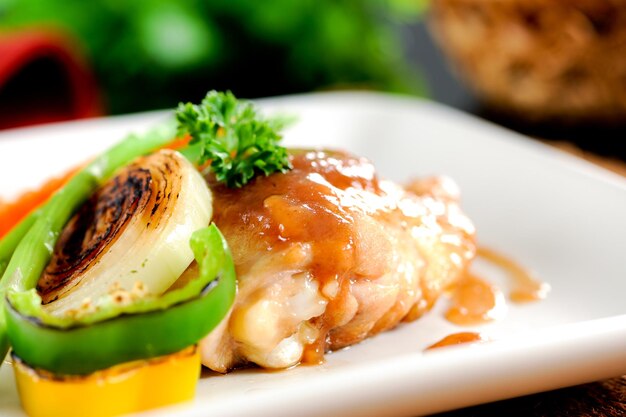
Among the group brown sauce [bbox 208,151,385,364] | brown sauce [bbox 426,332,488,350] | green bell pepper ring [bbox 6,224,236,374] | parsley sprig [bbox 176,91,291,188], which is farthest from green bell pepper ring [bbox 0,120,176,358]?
brown sauce [bbox 426,332,488,350]

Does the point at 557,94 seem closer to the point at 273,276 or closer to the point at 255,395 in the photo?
the point at 273,276

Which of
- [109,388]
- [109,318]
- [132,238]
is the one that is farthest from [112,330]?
[132,238]

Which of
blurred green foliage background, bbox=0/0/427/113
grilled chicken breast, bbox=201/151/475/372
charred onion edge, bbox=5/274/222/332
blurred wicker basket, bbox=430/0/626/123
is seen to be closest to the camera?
charred onion edge, bbox=5/274/222/332

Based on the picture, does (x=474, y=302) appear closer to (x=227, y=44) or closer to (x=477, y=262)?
(x=477, y=262)

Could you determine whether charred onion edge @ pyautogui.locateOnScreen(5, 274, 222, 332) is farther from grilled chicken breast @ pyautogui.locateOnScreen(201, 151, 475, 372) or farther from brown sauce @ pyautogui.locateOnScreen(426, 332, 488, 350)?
brown sauce @ pyautogui.locateOnScreen(426, 332, 488, 350)

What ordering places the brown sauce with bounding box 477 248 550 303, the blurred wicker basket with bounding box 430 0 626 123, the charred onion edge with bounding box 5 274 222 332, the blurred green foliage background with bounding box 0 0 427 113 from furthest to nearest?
1. the blurred green foliage background with bounding box 0 0 427 113
2. the blurred wicker basket with bounding box 430 0 626 123
3. the brown sauce with bounding box 477 248 550 303
4. the charred onion edge with bounding box 5 274 222 332

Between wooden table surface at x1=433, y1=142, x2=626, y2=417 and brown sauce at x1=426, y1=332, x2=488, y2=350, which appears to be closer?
wooden table surface at x1=433, y1=142, x2=626, y2=417

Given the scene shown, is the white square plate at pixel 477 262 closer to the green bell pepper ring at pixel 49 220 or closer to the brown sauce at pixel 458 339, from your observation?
the brown sauce at pixel 458 339
